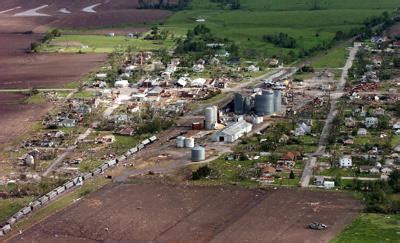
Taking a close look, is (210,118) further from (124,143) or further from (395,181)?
(395,181)

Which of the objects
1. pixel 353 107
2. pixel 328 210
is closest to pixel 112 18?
pixel 353 107

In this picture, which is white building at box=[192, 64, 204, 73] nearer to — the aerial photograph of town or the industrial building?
the aerial photograph of town

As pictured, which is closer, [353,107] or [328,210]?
[328,210]

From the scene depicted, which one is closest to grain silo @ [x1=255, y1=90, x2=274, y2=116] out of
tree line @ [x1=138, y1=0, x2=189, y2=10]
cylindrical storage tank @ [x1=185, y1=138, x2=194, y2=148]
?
cylindrical storage tank @ [x1=185, y1=138, x2=194, y2=148]

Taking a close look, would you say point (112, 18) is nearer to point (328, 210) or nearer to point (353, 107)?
point (353, 107)

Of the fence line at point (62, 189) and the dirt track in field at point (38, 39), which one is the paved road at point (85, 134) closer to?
the fence line at point (62, 189)

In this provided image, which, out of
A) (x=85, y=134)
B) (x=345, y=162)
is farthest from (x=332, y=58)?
(x=345, y=162)

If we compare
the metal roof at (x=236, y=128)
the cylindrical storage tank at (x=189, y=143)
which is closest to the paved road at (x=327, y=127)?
the metal roof at (x=236, y=128)

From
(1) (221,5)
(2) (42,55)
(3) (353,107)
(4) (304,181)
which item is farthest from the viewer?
(1) (221,5)
